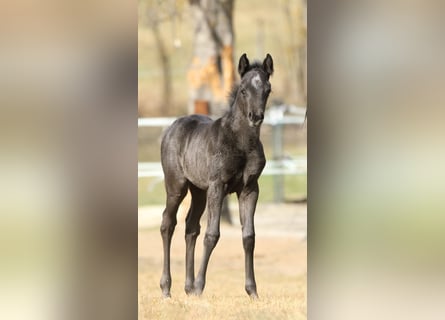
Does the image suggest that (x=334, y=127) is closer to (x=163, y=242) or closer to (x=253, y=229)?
(x=253, y=229)

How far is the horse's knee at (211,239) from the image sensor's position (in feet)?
13.3

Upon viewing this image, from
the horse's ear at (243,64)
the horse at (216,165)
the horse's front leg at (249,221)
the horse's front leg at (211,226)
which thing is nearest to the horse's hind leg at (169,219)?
the horse at (216,165)

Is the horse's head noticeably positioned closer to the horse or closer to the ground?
the horse

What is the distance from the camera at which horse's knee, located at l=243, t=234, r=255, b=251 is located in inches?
160

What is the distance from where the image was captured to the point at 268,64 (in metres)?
4.02

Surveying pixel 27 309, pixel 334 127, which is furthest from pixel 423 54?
pixel 27 309

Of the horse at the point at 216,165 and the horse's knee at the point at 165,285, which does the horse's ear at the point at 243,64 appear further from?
the horse's knee at the point at 165,285

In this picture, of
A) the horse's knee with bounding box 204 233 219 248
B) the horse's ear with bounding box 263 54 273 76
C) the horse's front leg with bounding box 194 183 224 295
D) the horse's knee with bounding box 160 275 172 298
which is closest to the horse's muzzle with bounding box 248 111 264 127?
the horse's ear with bounding box 263 54 273 76

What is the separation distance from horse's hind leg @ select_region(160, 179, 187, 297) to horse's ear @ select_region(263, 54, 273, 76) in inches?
27.5

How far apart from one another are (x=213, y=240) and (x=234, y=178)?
0.33 meters

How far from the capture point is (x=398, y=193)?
13.5 ft

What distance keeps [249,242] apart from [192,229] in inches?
11.9

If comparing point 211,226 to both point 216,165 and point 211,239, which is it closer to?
point 211,239

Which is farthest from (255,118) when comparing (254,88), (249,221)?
(249,221)
